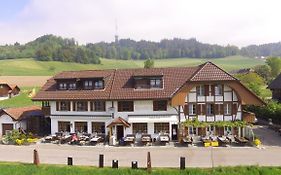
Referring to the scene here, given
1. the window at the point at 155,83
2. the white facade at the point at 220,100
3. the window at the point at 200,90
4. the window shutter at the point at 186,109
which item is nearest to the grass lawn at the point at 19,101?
the window at the point at 155,83

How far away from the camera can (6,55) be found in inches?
6683

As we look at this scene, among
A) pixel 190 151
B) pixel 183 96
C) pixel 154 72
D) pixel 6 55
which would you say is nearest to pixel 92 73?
pixel 154 72

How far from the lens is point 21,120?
43.0m

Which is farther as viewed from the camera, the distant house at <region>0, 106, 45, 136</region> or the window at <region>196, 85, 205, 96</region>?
the distant house at <region>0, 106, 45, 136</region>

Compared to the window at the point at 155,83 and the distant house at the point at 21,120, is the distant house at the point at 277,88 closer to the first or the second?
the window at the point at 155,83

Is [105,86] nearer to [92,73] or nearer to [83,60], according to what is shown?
[92,73]

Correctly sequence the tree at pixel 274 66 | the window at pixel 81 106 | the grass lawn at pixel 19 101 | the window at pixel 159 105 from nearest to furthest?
the window at pixel 159 105
the window at pixel 81 106
the grass lawn at pixel 19 101
the tree at pixel 274 66

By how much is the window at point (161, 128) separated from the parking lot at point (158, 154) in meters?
3.69

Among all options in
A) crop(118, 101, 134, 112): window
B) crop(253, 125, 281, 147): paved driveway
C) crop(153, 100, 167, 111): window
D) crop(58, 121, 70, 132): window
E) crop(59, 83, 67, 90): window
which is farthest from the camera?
crop(59, 83, 67, 90): window

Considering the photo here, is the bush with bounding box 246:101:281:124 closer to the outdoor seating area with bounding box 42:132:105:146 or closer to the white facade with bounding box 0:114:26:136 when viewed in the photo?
the outdoor seating area with bounding box 42:132:105:146

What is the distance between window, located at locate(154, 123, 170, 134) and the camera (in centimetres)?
3859

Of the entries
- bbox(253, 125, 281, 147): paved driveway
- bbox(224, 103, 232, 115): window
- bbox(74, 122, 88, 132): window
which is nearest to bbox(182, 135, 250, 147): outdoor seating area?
bbox(253, 125, 281, 147): paved driveway

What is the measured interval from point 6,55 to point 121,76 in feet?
459

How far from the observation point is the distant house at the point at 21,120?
42719 millimetres
